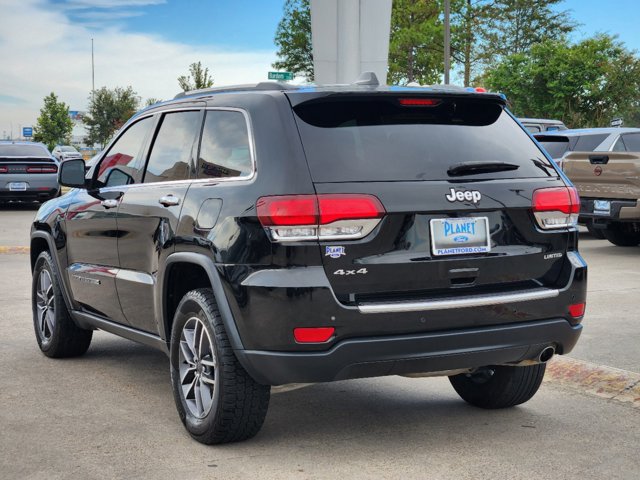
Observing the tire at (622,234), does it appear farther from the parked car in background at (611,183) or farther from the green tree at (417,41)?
the green tree at (417,41)

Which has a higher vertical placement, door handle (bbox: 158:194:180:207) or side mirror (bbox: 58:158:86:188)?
side mirror (bbox: 58:158:86:188)

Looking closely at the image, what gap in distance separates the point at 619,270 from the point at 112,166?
737 cm

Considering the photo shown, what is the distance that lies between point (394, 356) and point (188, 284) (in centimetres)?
134

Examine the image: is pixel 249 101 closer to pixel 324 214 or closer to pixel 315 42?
pixel 324 214

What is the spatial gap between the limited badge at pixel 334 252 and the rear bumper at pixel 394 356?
37cm

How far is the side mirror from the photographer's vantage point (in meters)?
6.30

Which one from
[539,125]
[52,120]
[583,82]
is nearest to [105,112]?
[52,120]

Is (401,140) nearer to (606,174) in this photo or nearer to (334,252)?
(334,252)

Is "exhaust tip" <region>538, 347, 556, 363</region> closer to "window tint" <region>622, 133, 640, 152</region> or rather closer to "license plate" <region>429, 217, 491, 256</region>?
"license plate" <region>429, 217, 491, 256</region>

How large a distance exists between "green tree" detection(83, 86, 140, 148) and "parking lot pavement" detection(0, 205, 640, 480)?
82546mm

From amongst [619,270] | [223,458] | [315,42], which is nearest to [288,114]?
[223,458]

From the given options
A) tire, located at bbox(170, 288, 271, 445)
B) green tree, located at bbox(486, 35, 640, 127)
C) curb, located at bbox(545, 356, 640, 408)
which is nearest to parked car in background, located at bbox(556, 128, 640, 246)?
curb, located at bbox(545, 356, 640, 408)

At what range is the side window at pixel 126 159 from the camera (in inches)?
233

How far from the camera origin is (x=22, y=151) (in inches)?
921
